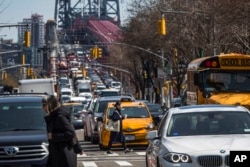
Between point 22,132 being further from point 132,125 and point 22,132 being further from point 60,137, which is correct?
point 132,125

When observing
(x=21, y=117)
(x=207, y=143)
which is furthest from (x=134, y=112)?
(x=207, y=143)

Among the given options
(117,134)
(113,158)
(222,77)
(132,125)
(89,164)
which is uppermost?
(222,77)

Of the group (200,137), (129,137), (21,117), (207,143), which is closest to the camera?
(207,143)

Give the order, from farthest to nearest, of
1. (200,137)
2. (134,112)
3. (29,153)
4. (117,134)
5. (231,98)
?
1. (134,112)
2. (117,134)
3. (231,98)
4. (29,153)
5. (200,137)

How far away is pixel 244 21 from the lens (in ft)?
127

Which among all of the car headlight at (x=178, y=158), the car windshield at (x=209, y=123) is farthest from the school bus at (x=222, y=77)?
the car headlight at (x=178, y=158)

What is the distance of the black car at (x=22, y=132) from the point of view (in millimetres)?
15828

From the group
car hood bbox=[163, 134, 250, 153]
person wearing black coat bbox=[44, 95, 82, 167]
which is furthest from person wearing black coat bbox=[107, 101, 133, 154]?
person wearing black coat bbox=[44, 95, 82, 167]

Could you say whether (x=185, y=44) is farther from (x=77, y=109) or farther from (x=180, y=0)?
(x=77, y=109)

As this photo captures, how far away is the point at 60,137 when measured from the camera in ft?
44.5

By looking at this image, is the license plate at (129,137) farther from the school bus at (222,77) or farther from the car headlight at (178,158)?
the car headlight at (178,158)

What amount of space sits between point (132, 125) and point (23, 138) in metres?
12.4

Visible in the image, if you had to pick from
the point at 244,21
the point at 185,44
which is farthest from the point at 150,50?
the point at 244,21

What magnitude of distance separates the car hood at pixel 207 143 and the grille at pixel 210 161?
0.13m
